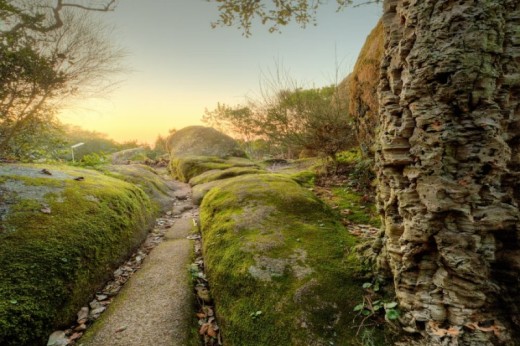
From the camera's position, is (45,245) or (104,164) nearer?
(45,245)

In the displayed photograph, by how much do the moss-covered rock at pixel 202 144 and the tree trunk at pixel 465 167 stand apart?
43.8 ft

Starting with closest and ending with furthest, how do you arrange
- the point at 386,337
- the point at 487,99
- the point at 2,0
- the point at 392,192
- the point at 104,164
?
1. the point at 487,99
2. the point at 386,337
3. the point at 392,192
4. the point at 2,0
5. the point at 104,164

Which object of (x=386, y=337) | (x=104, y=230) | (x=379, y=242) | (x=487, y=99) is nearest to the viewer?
(x=487, y=99)

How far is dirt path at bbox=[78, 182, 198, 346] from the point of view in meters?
2.64

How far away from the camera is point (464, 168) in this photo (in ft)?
6.16

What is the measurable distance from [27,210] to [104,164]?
19.7ft

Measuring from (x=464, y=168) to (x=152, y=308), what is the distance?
3.49m

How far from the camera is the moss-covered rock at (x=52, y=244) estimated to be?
2.55m

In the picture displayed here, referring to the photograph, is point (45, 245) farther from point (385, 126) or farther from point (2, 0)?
point (2, 0)

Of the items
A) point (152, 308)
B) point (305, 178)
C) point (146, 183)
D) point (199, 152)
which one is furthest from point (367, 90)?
point (199, 152)

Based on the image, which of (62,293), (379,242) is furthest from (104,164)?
(379,242)

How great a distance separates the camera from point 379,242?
9.20ft

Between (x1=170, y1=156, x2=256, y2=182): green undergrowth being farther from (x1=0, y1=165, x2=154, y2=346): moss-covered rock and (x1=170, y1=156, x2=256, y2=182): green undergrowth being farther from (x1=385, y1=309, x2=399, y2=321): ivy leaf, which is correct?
(x1=385, y1=309, x2=399, y2=321): ivy leaf

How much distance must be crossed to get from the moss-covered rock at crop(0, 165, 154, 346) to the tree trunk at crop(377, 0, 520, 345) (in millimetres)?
3523
